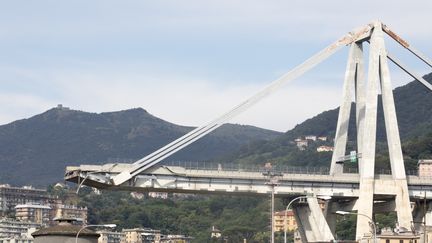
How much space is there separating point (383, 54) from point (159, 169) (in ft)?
101

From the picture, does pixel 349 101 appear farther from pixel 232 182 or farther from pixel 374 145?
pixel 232 182

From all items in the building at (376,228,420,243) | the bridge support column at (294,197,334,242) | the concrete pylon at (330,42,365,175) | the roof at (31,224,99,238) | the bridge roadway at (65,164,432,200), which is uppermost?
the concrete pylon at (330,42,365,175)

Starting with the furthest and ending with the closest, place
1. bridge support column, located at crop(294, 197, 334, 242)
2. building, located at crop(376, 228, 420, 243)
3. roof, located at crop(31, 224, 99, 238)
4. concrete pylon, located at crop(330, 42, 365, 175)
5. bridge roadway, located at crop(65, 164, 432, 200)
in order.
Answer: concrete pylon, located at crop(330, 42, 365, 175)
bridge support column, located at crop(294, 197, 334, 242)
building, located at crop(376, 228, 420, 243)
bridge roadway, located at crop(65, 164, 432, 200)
roof, located at crop(31, 224, 99, 238)

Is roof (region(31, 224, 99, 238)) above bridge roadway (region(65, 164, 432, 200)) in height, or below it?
below

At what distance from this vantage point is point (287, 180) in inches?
5600

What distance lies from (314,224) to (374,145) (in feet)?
36.8

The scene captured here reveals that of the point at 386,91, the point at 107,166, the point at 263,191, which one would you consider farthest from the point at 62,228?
the point at 386,91

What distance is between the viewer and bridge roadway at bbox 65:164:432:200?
133 meters

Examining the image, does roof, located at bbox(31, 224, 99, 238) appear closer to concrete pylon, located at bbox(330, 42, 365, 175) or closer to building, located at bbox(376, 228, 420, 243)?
building, located at bbox(376, 228, 420, 243)

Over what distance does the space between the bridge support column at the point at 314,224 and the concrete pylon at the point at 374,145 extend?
12.1 ft

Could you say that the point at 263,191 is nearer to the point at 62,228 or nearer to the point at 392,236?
the point at 392,236

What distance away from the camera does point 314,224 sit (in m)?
140

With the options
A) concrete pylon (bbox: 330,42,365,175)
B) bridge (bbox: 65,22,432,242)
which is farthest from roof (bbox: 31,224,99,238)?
concrete pylon (bbox: 330,42,365,175)

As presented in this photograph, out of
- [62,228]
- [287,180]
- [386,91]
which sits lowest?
[62,228]
